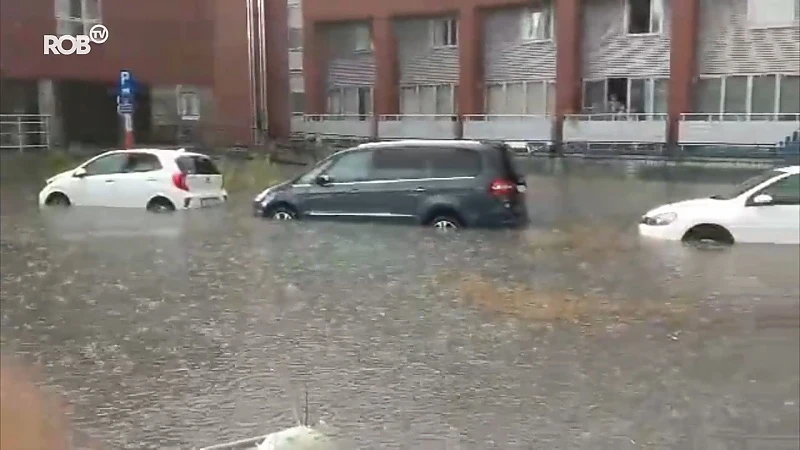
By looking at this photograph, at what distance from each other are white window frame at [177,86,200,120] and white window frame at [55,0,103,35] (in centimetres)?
39

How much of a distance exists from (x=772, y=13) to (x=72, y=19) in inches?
95.9

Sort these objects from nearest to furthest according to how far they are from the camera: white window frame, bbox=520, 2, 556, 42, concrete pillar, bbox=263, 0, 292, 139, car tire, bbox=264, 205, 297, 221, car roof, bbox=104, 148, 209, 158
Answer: white window frame, bbox=520, 2, 556, 42, concrete pillar, bbox=263, 0, 292, 139, car roof, bbox=104, 148, 209, 158, car tire, bbox=264, 205, 297, 221

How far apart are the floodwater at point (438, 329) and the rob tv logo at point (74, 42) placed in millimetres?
870

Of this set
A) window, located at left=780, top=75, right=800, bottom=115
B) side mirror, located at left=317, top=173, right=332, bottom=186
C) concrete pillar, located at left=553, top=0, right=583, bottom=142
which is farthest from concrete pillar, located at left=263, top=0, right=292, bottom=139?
window, located at left=780, top=75, right=800, bottom=115

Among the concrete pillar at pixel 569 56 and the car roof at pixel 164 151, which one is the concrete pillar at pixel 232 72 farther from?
the concrete pillar at pixel 569 56

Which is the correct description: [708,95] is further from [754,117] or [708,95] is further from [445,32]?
[445,32]

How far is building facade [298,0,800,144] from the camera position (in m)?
2.87

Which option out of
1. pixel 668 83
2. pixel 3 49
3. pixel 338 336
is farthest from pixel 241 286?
pixel 668 83

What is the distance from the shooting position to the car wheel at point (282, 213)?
397cm

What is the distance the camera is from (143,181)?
4215 millimetres

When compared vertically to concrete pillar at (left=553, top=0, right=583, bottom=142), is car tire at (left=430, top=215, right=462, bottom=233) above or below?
below

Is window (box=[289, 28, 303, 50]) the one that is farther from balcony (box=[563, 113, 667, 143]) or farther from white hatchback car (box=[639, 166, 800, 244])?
white hatchback car (box=[639, 166, 800, 244])

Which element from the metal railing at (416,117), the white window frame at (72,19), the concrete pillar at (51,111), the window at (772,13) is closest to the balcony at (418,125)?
the metal railing at (416,117)

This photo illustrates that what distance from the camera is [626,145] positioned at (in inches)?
119
